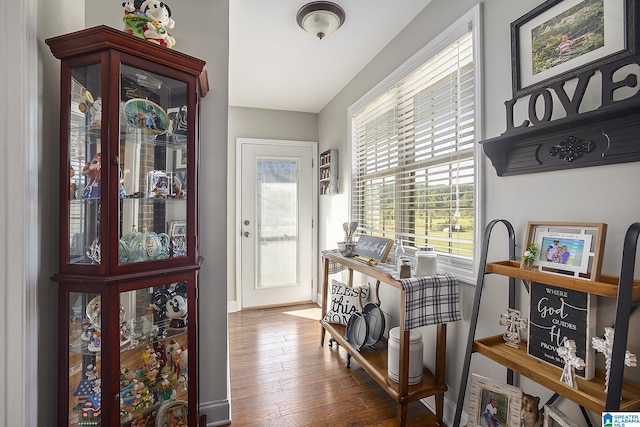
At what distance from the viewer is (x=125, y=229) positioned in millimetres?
1338

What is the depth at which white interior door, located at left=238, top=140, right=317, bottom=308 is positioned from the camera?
151 inches

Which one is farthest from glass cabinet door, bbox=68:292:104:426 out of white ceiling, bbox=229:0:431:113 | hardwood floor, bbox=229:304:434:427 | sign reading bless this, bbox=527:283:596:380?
white ceiling, bbox=229:0:431:113

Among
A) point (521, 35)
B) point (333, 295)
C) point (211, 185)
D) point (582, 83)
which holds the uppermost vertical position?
point (521, 35)

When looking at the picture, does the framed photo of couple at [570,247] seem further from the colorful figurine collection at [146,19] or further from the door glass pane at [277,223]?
the door glass pane at [277,223]

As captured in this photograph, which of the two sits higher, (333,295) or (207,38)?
(207,38)

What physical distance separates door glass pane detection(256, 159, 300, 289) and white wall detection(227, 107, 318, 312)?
0.31 m

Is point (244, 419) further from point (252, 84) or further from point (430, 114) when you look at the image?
point (252, 84)

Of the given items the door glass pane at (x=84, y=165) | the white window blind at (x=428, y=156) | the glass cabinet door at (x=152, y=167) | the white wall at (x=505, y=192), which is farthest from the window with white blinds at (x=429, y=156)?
the door glass pane at (x=84, y=165)

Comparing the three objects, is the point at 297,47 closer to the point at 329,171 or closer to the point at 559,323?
the point at 329,171

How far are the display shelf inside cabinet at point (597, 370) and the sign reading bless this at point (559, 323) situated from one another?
4 cm

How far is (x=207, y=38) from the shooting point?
1767 millimetres

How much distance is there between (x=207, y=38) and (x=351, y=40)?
3.73 ft

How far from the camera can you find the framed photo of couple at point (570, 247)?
1.00 metres

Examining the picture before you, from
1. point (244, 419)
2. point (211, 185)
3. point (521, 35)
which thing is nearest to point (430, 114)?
point (521, 35)
